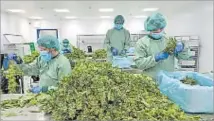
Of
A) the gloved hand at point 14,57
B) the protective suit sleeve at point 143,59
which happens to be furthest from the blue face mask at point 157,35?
the gloved hand at point 14,57

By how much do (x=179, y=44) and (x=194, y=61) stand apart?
5076 millimetres

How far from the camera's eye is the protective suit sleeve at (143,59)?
1961mm

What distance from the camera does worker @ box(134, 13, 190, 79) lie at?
200 cm

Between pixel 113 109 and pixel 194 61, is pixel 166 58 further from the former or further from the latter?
pixel 194 61

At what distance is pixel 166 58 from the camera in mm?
1929

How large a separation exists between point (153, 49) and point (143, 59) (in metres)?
0.17

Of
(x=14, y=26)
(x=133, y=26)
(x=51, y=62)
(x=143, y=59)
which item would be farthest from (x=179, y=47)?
(x=133, y=26)

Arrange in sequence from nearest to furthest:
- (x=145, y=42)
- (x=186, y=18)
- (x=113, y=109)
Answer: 1. (x=113, y=109)
2. (x=145, y=42)
3. (x=186, y=18)

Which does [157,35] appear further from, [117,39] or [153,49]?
[117,39]

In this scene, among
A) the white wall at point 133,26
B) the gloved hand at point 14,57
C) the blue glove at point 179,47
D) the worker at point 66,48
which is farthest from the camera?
the white wall at point 133,26

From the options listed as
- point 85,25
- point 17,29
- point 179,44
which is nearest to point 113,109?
point 179,44

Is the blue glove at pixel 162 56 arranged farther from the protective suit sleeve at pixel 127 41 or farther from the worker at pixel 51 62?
the protective suit sleeve at pixel 127 41

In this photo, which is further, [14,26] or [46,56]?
[14,26]

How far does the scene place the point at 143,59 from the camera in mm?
2006
